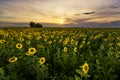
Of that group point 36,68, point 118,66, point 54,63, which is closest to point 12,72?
point 36,68

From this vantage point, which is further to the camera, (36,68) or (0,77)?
(36,68)

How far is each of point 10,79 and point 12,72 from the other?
286mm

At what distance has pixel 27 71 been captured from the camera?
632 centimetres

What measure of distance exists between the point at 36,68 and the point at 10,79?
0.62 metres

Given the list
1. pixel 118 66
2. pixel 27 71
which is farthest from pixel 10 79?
pixel 118 66

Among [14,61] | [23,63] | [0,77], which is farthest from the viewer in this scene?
[23,63]

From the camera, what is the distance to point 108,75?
575 centimetres

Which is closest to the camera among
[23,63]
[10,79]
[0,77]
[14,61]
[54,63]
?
[0,77]

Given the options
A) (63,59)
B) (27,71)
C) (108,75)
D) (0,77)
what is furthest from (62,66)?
(0,77)

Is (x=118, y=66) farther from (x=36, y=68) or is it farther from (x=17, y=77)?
(x=17, y=77)

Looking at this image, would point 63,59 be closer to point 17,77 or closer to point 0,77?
point 17,77

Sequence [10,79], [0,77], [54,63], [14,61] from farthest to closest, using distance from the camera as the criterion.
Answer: [54,63], [14,61], [10,79], [0,77]

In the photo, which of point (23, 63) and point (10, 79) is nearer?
point (10, 79)

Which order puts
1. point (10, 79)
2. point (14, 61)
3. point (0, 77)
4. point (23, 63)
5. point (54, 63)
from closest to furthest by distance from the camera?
1. point (0, 77)
2. point (10, 79)
3. point (14, 61)
4. point (23, 63)
5. point (54, 63)
